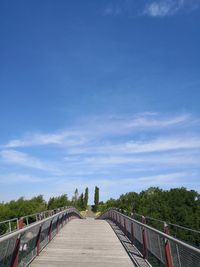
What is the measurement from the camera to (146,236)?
39.7 feet

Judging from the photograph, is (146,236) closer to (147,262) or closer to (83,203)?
(147,262)

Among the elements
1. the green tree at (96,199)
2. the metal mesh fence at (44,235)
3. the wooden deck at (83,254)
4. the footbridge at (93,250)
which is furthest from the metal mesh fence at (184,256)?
the green tree at (96,199)

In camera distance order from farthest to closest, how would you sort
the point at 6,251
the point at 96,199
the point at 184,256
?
the point at 96,199
the point at 6,251
the point at 184,256

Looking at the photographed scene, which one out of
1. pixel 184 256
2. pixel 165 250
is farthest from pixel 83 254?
pixel 184 256

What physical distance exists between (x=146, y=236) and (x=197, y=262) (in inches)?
221

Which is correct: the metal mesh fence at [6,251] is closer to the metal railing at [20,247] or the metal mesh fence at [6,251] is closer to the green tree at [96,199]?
the metal railing at [20,247]

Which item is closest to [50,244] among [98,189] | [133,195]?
[133,195]

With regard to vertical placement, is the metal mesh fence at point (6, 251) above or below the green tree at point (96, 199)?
below

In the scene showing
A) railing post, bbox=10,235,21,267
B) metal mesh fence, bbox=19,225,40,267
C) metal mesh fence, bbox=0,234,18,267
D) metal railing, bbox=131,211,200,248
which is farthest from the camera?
metal mesh fence, bbox=19,225,40,267

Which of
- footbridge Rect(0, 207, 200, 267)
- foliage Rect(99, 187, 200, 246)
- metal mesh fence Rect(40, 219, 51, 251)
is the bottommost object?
footbridge Rect(0, 207, 200, 267)

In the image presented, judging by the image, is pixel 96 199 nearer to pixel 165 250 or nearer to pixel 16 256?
pixel 165 250

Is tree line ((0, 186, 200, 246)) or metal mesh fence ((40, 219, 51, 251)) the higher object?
tree line ((0, 186, 200, 246))

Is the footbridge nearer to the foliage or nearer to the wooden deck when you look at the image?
the wooden deck

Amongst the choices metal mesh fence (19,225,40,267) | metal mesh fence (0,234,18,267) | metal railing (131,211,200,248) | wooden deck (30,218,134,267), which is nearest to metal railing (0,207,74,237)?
metal mesh fence (19,225,40,267)
